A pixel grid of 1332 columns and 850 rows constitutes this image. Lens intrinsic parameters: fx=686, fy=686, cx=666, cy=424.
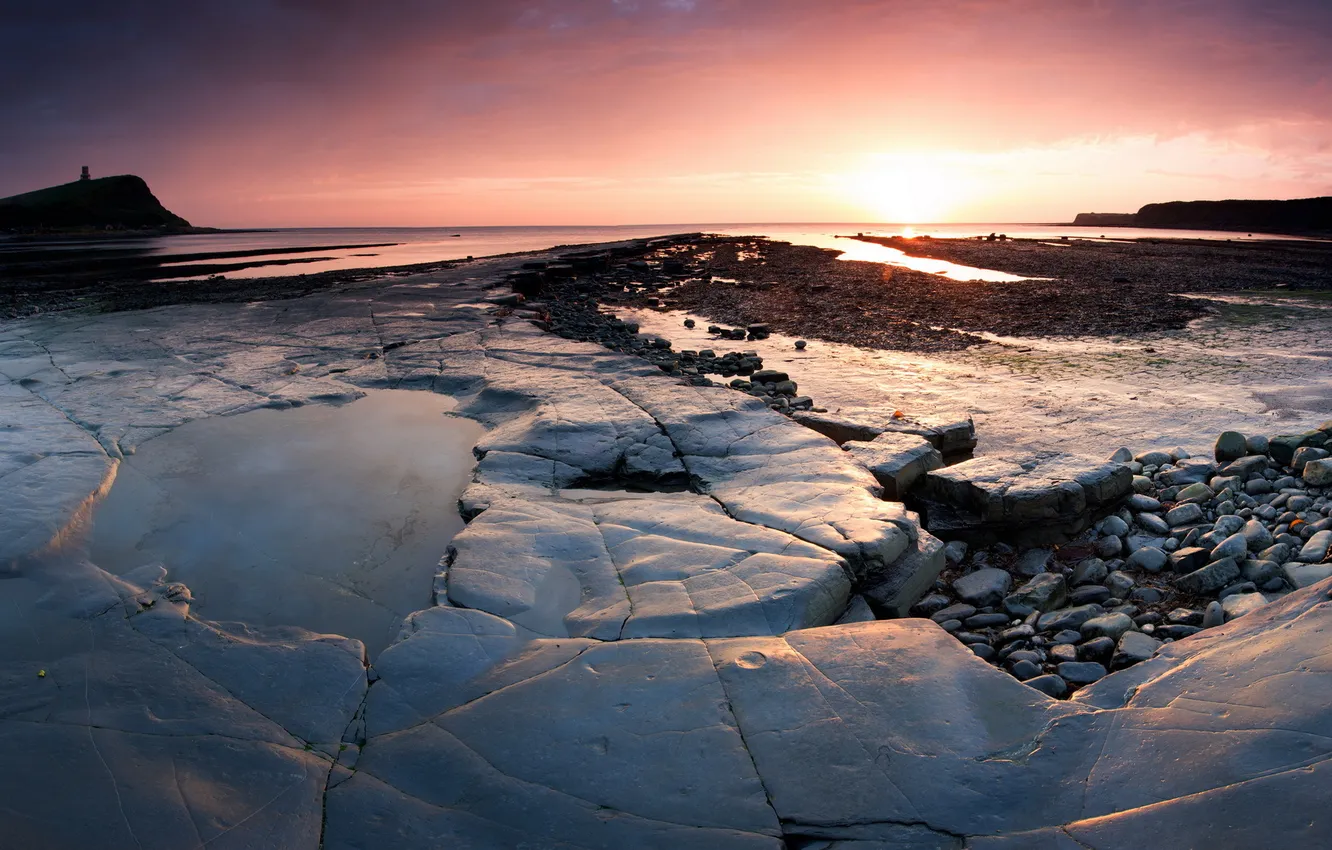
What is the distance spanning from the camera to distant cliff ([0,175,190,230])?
241ft

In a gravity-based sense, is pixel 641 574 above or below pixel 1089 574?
above

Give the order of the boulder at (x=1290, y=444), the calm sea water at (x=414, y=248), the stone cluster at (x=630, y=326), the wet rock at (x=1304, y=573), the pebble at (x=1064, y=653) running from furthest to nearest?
1. the calm sea water at (x=414, y=248)
2. the stone cluster at (x=630, y=326)
3. the boulder at (x=1290, y=444)
4. the wet rock at (x=1304, y=573)
5. the pebble at (x=1064, y=653)

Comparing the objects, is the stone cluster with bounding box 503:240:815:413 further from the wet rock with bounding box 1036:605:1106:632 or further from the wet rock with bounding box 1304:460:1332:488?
the wet rock with bounding box 1304:460:1332:488

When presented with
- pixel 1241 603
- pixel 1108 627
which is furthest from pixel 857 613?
pixel 1241 603

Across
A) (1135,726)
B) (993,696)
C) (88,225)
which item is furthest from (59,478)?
(88,225)

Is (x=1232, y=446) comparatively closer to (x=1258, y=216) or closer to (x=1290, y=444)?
(x=1290, y=444)

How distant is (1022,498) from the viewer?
13.4ft

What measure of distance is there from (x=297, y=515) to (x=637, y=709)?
2725 millimetres

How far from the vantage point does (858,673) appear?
247 centimetres

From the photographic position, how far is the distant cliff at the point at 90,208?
241 feet

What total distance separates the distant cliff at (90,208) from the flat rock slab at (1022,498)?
93.4 metres

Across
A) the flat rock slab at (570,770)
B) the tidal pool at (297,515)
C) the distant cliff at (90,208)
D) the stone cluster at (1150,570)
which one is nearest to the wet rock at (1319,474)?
the stone cluster at (1150,570)

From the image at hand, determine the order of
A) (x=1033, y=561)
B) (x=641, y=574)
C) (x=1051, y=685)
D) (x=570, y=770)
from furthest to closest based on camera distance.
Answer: (x=1033, y=561) → (x=641, y=574) → (x=1051, y=685) → (x=570, y=770)

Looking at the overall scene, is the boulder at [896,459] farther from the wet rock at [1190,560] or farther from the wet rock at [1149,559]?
the wet rock at [1190,560]
